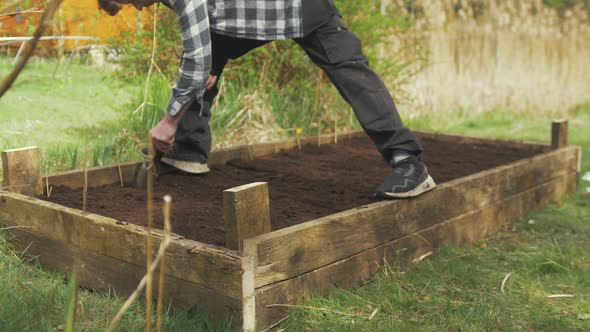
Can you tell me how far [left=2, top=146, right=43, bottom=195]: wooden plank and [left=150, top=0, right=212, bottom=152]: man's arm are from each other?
0.69 m

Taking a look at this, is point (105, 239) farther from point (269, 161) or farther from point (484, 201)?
point (484, 201)

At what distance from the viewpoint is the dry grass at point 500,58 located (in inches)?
323

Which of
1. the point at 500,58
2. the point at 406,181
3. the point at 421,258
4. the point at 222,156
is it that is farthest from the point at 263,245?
the point at 500,58

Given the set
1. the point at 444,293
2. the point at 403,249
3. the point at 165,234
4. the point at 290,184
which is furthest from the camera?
the point at 290,184

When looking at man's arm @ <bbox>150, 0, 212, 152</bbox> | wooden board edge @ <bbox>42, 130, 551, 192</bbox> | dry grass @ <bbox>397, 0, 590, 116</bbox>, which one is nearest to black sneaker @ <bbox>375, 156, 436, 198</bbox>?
man's arm @ <bbox>150, 0, 212, 152</bbox>

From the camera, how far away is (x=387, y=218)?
2.89m

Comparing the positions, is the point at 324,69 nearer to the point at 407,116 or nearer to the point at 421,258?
the point at 421,258

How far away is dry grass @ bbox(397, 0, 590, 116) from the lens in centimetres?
820

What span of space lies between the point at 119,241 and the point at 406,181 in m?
1.24

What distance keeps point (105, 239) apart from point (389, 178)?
1.24m

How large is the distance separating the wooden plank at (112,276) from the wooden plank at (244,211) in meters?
0.19

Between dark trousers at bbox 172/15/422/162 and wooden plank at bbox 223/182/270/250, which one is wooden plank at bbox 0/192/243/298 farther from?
dark trousers at bbox 172/15/422/162

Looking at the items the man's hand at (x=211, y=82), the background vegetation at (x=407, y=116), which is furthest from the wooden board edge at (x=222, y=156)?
the man's hand at (x=211, y=82)

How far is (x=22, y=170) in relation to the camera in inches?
120
